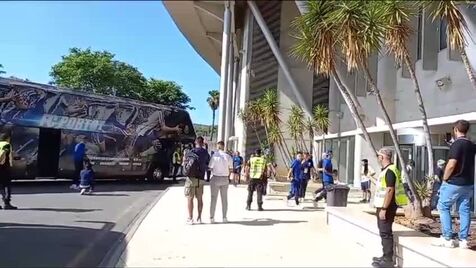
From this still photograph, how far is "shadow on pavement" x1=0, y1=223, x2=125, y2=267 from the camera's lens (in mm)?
7367

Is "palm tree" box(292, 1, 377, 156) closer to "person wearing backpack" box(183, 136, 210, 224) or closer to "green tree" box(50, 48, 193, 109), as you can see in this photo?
"person wearing backpack" box(183, 136, 210, 224)

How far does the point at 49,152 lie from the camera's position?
20.6 meters

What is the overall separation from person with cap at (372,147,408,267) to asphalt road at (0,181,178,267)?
385 centimetres

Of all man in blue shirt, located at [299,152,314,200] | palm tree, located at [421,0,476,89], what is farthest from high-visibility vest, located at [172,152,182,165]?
palm tree, located at [421,0,476,89]

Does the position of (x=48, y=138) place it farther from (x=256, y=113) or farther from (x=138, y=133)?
(x=256, y=113)

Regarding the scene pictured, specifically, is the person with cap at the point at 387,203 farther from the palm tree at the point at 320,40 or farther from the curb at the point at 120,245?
the palm tree at the point at 320,40

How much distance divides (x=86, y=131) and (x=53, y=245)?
1372cm

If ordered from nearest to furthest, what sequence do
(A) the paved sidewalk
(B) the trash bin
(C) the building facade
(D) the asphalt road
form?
(A) the paved sidewalk < (D) the asphalt road < (B) the trash bin < (C) the building facade

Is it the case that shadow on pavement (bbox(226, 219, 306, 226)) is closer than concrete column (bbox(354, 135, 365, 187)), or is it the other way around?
shadow on pavement (bbox(226, 219, 306, 226))

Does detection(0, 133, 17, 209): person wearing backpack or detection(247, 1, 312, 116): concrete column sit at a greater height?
detection(247, 1, 312, 116): concrete column

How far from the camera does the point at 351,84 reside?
27.8m

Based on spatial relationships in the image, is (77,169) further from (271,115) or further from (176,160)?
(271,115)

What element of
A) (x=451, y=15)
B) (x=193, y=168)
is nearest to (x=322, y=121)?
(x=193, y=168)

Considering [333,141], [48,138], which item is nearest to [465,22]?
[48,138]
